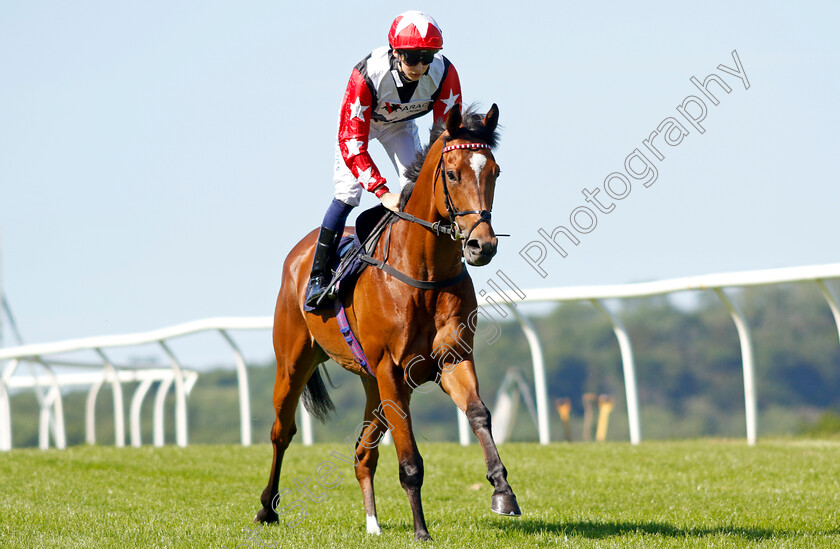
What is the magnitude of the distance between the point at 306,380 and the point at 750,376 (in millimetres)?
3885

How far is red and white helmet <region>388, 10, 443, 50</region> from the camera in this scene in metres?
5.08

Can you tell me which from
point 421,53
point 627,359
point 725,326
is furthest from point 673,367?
point 421,53

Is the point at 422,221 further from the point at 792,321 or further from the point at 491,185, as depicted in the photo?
the point at 792,321

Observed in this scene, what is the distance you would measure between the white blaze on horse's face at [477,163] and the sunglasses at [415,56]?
2.59ft

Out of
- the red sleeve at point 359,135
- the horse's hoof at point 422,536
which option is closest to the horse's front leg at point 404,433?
the horse's hoof at point 422,536

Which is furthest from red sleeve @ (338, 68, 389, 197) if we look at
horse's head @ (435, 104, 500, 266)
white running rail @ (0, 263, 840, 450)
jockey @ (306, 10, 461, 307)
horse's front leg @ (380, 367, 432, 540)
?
white running rail @ (0, 263, 840, 450)

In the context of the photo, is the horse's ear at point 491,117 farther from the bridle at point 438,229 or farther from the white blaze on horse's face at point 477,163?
the white blaze on horse's face at point 477,163

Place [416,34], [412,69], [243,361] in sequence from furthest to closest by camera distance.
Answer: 1. [243,361]
2. [412,69]
3. [416,34]

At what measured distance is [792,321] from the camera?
5988 centimetres

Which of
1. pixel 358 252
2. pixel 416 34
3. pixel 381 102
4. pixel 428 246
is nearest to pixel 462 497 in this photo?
pixel 358 252

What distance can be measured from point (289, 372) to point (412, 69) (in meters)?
2.21

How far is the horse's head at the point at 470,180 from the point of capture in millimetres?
4449

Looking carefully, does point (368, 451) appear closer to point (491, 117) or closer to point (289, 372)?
point (289, 372)

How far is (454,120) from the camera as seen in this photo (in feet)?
15.9
